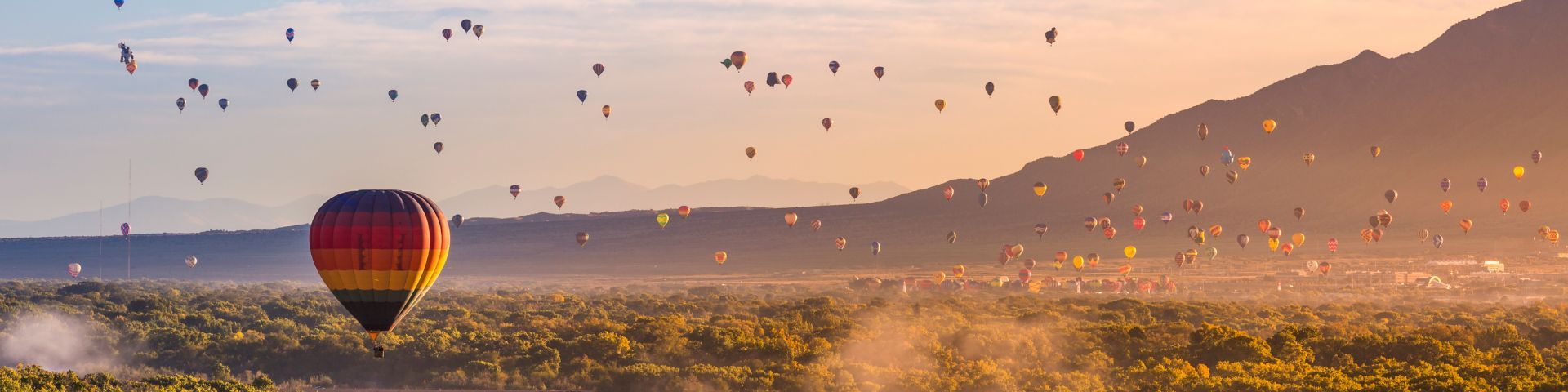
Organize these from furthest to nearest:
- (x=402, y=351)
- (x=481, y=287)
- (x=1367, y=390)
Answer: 1. (x=481, y=287)
2. (x=402, y=351)
3. (x=1367, y=390)

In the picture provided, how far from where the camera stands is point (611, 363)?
49.6 meters

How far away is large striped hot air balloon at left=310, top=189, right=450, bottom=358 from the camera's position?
1588 inches

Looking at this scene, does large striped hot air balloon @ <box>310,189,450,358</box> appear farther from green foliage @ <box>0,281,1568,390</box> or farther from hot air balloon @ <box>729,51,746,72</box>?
hot air balloon @ <box>729,51,746,72</box>

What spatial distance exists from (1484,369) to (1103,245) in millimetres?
141020

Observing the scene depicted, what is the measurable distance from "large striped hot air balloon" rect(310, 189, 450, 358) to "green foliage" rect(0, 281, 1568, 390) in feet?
11.1

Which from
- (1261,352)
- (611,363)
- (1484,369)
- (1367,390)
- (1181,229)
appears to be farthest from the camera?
(1181,229)

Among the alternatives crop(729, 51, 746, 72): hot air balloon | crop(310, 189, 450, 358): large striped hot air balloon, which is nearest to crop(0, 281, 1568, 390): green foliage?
crop(310, 189, 450, 358): large striped hot air balloon

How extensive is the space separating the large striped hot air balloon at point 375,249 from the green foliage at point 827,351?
3.38 m

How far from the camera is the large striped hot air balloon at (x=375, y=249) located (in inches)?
1588

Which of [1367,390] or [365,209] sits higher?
[365,209]

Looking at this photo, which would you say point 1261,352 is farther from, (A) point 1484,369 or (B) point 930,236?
(B) point 930,236

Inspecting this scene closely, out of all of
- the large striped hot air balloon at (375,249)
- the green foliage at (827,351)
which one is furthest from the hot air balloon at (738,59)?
the large striped hot air balloon at (375,249)

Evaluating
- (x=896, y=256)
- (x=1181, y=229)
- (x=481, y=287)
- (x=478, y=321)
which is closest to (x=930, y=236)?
(x=896, y=256)

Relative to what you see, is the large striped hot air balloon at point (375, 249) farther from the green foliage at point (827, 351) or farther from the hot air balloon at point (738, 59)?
the hot air balloon at point (738, 59)
